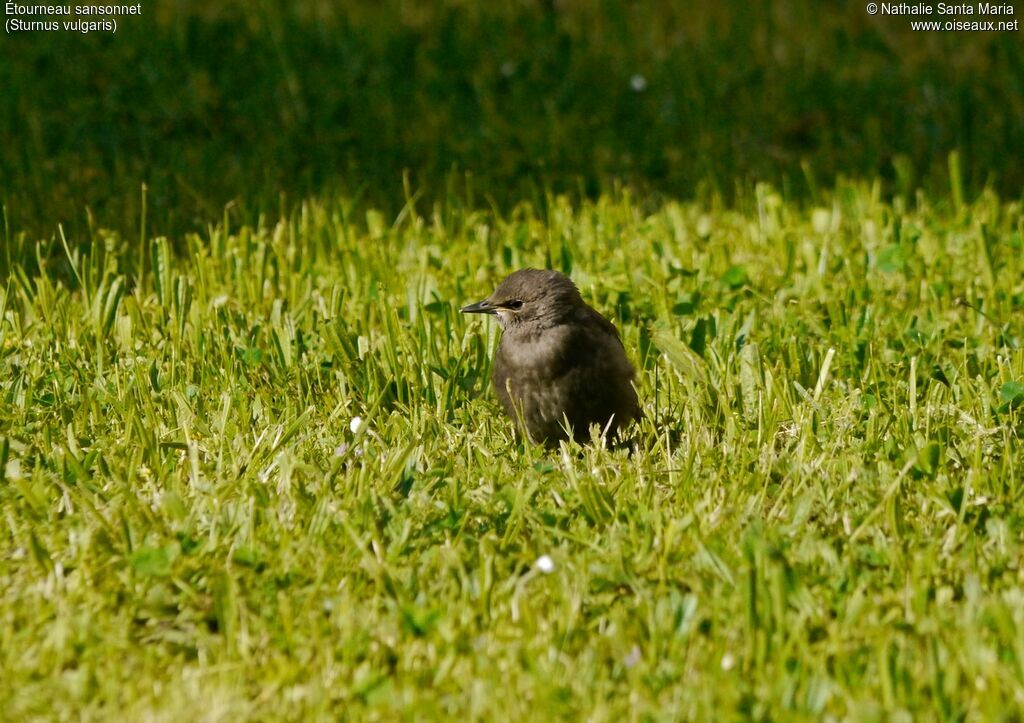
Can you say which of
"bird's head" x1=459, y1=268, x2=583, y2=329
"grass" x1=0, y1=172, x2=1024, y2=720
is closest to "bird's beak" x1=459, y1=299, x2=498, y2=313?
"bird's head" x1=459, y1=268, x2=583, y2=329

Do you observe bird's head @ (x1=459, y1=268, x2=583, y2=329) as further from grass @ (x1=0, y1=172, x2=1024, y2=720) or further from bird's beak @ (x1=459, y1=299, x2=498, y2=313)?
grass @ (x1=0, y1=172, x2=1024, y2=720)

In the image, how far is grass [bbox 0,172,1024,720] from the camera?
139 inches

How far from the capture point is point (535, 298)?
5.12 meters

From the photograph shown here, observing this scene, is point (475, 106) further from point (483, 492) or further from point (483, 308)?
point (483, 492)

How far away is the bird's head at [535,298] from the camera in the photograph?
510cm

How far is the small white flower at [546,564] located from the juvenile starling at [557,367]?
105 cm

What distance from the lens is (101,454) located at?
461 cm

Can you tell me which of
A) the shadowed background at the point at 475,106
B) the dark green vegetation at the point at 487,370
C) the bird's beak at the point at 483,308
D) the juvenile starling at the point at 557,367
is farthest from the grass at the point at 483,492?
the shadowed background at the point at 475,106

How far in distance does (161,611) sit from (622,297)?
10.0 ft

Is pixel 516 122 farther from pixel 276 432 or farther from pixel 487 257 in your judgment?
pixel 276 432

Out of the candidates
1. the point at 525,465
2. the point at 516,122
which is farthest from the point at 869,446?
the point at 516,122

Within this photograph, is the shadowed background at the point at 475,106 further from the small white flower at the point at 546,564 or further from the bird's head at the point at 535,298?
the small white flower at the point at 546,564

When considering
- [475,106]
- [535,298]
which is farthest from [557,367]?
[475,106]

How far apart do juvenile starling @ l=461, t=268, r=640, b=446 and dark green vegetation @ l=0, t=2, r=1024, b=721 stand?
146 mm
